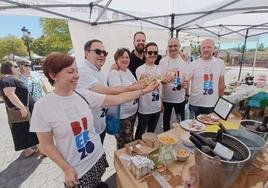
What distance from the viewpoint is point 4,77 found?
2.55m

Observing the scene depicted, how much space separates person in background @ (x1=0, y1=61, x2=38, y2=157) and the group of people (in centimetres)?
2

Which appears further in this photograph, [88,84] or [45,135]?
[88,84]

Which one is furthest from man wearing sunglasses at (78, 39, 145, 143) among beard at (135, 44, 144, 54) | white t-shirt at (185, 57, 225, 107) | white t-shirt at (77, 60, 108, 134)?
white t-shirt at (185, 57, 225, 107)

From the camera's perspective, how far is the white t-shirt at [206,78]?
8.38 feet

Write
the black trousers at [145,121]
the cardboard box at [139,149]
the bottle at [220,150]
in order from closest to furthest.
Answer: the bottle at [220,150]
the cardboard box at [139,149]
the black trousers at [145,121]

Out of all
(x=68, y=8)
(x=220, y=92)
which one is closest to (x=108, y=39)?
(x=68, y=8)

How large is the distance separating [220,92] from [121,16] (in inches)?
111

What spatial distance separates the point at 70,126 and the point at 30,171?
215 centimetres

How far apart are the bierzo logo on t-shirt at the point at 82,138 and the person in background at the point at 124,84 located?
2.89 ft

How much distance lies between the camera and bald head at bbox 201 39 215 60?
2.46 metres

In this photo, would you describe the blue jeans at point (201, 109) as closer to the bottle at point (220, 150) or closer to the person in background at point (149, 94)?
the person in background at point (149, 94)

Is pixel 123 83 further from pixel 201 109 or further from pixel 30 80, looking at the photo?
pixel 30 80

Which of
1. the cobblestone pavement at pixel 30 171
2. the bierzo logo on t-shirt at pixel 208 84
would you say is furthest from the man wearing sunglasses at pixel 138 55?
the cobblestone pavement at pixel 30 171

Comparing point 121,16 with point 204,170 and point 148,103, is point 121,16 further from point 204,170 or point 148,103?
point 204,170
